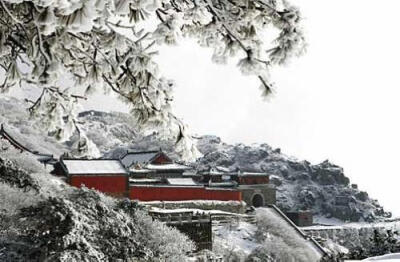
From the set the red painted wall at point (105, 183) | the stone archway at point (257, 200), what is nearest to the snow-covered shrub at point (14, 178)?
the red painted wall at point (105, 183)

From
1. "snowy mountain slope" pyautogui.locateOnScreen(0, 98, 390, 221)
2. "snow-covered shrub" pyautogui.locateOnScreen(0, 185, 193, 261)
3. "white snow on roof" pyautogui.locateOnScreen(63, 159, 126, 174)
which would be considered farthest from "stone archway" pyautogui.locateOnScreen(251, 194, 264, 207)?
"snow-covered shrub" pyautogui.locateOnScreen(0, 185, 193, 261)

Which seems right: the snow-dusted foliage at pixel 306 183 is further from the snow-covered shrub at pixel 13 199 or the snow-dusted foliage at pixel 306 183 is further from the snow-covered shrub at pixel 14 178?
the snow-covered shrub at pixel 13 199

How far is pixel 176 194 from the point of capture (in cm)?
3084

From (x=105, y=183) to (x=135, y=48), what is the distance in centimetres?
2610

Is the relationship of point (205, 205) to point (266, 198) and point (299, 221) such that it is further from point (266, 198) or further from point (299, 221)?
point (299, 221)

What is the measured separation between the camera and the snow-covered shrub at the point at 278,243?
2511 centimetres

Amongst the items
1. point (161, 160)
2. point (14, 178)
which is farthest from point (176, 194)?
point (14, 178)

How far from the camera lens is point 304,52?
124 inches

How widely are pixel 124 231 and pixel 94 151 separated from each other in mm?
12342

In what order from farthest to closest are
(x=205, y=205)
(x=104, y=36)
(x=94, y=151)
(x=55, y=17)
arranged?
(x=205, y=205)
(x=94, y=151)
(x=104, y=36)
(x=55, y=17)

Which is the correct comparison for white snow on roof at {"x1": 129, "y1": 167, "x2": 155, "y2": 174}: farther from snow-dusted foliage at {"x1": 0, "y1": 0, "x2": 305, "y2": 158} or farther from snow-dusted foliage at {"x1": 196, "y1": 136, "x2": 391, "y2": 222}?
snow-dusted foliage at {"x1": 0, "y1": 0, "x2": 305, "y2": 158}

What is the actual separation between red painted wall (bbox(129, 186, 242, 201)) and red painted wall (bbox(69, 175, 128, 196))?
69 cm

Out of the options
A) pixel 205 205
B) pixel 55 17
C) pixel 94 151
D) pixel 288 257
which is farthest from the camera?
pixel 205 205

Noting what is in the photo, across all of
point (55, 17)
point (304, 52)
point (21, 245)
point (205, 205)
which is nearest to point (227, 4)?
point (304, 52)
